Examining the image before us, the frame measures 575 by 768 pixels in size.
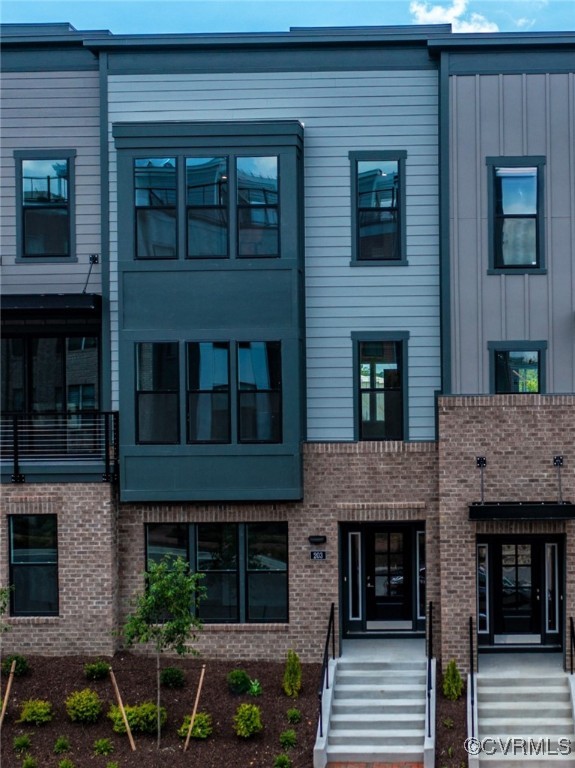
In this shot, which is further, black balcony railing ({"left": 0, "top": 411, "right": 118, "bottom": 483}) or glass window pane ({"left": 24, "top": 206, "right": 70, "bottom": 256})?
glass window pane ({"left": 24, "top": 206, "right": 70, "bottom": 256})

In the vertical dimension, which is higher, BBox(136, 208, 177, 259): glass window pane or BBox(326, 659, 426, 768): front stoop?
BBox(136, 208, 177, 259): glass window pane

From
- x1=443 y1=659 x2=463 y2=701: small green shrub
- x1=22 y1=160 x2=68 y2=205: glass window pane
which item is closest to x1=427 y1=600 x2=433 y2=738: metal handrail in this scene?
x1=443 y1=659 x2=463 y2=701: small green shrub

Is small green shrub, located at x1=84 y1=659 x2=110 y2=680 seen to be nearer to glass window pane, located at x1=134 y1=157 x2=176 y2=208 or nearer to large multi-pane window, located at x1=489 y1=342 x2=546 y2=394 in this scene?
glass window pane, located at x1=134 y1=157 x2=176 y2=208

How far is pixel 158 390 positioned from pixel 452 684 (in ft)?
22.6

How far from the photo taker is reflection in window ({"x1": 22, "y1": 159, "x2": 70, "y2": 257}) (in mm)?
18203

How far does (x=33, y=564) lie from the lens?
17469 mm

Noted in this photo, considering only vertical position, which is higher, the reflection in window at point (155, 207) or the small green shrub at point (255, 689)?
the reflection in window at point (155, 207)

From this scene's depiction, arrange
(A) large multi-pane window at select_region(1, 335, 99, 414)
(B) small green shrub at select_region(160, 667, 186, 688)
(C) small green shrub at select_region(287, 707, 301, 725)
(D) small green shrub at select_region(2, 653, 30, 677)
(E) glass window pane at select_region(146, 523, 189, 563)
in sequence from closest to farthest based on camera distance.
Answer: (C) small green shrub at select_region(287, 707, 301, 725), (B) small green shrub at select_region(160, 667, 186, 688), (D) small green shrub at select_region(2, 653, 30, 677), (E) glass window pane at select_region(146, 523, 189, 563), (A) large multi-pane window at select_region(1, 335, 99, 414)

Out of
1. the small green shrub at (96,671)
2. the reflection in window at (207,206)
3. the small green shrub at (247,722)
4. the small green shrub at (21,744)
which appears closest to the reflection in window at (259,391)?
the reflection in window at (207,206)

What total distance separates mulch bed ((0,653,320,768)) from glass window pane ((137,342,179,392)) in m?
4.76

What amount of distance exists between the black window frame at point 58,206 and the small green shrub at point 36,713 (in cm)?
760

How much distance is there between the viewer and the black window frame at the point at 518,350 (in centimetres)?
1733

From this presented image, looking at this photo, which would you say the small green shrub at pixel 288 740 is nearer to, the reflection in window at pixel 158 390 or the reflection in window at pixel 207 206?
the reflection in window at pixel 158 390

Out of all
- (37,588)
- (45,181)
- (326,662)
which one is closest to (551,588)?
(326,662)
